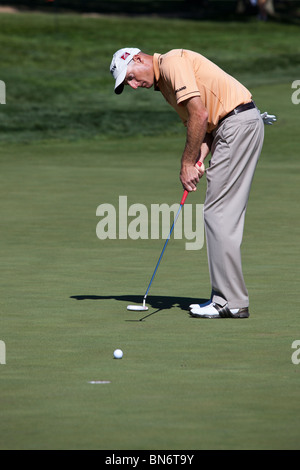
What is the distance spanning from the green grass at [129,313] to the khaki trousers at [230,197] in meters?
0.30

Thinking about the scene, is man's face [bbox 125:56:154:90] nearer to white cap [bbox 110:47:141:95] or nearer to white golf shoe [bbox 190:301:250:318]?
white cap [bbox 110:47:141:95]

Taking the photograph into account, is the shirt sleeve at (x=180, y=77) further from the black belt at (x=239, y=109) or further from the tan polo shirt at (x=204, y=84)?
the black belt at (x=239, y=109)

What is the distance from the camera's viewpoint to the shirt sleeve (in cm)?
774

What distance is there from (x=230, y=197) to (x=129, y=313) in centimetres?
106

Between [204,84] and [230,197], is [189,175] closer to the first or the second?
[230,197]

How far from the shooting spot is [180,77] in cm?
776

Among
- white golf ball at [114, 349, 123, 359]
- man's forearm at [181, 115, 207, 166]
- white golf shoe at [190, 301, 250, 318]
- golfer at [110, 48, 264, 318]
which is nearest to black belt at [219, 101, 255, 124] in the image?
golfer at [110, 48, 264, 318]

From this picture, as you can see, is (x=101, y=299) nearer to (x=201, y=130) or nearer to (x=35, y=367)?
(x=201, y=130)

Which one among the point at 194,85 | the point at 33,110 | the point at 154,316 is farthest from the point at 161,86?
the point at 33,110

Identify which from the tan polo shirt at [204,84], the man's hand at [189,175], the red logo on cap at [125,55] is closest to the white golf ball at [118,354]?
the man's hand at [189,175]

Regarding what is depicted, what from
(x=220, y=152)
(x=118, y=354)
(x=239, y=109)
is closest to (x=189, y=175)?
(x=220, y=152)

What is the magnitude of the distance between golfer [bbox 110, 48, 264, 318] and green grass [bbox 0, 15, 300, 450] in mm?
289

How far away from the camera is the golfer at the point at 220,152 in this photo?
313 inches

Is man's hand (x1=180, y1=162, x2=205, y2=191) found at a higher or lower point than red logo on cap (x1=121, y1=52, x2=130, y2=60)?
lower
